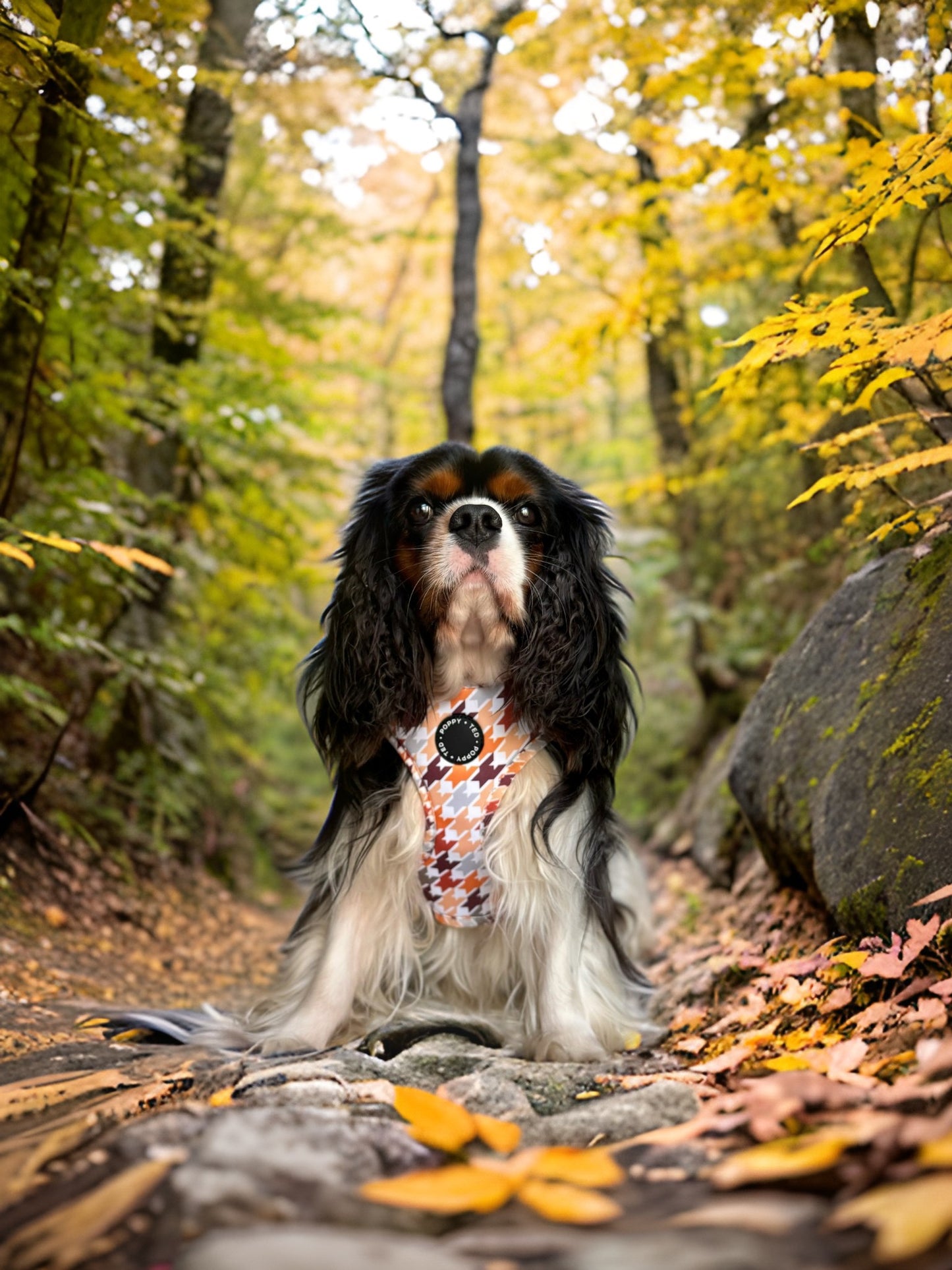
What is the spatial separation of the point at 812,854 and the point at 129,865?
12.2ft

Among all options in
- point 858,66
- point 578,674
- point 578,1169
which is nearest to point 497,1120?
point 578,1169

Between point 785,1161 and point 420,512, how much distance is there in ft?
6.95

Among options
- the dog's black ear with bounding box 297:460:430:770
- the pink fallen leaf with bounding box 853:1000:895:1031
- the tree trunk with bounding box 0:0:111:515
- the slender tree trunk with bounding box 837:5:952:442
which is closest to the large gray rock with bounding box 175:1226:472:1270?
the pink fallen leaf with bounding box 853:1000:895:1031

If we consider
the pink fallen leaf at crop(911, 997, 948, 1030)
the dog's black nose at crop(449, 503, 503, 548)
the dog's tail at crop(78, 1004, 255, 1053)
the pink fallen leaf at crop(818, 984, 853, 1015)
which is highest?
the dog's black nose at crop(449, 503, 503, 548)

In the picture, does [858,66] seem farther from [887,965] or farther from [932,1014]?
[932,1014]

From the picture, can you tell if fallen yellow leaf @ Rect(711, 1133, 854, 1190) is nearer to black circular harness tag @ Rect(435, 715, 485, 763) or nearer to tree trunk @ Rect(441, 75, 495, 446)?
black circular harness tag @ Rect(435, 715, 485, 763)

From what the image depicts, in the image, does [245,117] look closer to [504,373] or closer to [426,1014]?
[504,373]

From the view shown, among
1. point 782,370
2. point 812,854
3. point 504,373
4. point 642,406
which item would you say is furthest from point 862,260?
point 504,373

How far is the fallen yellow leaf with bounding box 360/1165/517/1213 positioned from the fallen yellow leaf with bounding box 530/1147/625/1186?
2.8 inches

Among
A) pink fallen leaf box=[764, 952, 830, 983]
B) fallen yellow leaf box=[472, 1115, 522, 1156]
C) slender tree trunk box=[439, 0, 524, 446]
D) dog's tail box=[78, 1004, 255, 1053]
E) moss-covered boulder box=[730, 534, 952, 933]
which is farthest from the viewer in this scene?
slender tree trunk box=[439, 0, 524, 446]

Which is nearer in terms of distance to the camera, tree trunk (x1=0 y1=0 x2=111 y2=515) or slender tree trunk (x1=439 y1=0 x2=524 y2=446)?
tree trunk (x1=0 y1=0 x2=111 y2=515)

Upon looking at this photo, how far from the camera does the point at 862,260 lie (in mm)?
3572

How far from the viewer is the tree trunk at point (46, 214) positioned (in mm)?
3143

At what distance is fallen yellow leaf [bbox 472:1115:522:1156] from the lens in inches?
63.1
